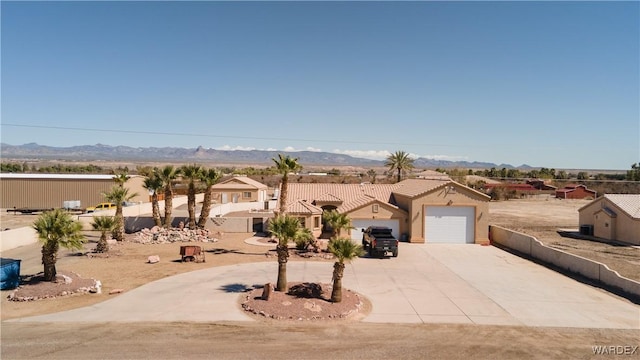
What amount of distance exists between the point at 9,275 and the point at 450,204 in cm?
3049

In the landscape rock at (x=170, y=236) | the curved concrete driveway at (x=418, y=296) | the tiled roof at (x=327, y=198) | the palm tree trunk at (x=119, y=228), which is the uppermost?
the tiled roof at (x=327, y=198)

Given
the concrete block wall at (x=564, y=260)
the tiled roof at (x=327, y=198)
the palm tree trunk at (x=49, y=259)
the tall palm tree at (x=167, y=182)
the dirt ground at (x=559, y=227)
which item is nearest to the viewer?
the palm tree trunk at (x=49, y=259)

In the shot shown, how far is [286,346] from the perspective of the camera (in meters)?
14.1

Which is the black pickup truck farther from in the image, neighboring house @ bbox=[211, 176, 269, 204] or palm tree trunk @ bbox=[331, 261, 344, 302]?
neighboring house @ bbox=[211, 176, 269, 204]

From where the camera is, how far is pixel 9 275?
1972cm

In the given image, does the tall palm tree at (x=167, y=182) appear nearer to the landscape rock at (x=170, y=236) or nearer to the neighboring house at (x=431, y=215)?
the landscape rock at (x=170, y=236)

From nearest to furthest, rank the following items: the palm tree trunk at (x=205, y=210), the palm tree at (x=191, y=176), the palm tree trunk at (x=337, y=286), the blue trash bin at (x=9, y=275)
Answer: the palm tree trunk at (x=337, y=286), the blue trash bin at (x=9, y=275), the palm tree at (x=191, y=176), the palm tree trunk at (x=205, y=210)

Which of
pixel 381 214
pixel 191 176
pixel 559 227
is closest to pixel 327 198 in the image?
pixel 381 214

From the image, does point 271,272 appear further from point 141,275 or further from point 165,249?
point 165,249

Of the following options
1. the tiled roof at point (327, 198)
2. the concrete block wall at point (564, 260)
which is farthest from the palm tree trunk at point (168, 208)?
the concrete block wall at point (564, 260)

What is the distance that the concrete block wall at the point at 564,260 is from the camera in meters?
21.5

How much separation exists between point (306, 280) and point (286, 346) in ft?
28.4

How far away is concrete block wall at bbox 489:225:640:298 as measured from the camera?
2150cm

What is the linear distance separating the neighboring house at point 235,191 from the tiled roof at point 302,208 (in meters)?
22.3
